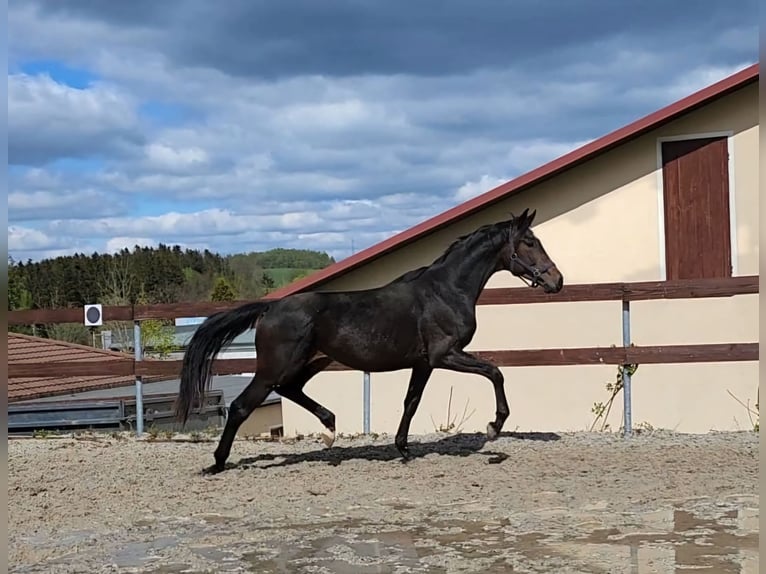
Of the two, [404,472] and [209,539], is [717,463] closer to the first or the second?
[404,472]

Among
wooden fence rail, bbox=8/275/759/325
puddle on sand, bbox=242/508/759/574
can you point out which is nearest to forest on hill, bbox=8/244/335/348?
wooden fence rail, bbox=8/275/759/325

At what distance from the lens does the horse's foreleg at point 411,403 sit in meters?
7.10

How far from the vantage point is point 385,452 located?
7.65 m

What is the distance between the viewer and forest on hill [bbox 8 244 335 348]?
66.0 ft

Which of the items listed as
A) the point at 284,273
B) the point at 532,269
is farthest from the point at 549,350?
the point at 284,273

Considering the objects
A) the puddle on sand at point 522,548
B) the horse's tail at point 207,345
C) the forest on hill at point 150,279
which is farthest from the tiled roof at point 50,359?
the puddle on sand at point 522,548

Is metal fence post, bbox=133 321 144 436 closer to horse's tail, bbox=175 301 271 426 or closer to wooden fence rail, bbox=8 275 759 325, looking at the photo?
wooden fence rail, bbox=8 275 759 325

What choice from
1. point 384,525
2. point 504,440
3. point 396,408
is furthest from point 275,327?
point 396,408

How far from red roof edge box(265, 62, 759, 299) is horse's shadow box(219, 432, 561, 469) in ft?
11.6

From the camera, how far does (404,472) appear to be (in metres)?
6.69

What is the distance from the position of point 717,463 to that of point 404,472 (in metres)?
2.34

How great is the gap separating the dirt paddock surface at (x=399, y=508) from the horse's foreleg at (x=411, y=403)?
145 mm

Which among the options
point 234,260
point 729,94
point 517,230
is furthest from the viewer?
point 234,260

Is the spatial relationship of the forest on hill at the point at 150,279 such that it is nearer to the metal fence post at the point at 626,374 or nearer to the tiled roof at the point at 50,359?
the tiled roof at the point at 50,359
